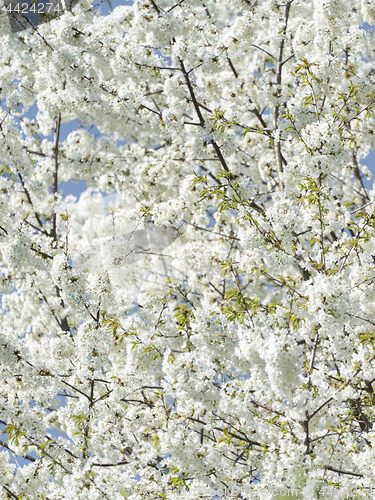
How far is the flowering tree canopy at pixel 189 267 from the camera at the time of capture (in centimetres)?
432

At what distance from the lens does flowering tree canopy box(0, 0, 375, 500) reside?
4.32 m

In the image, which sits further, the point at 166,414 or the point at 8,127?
the point at 8,127

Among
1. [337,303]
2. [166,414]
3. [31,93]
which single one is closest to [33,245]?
[166,414]

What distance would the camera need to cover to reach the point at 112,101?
7.30 m

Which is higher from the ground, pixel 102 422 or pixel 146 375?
pixel 146 375

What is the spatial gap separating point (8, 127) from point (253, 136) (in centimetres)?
465

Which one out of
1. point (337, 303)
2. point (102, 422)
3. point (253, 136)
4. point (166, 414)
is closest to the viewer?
point (337, 303)

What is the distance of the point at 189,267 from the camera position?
8.15 metres

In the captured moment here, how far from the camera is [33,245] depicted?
6.08 metres

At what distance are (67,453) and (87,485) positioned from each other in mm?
1017

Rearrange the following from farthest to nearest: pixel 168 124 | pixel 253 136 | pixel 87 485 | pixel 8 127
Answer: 1. pixel 253 136
2. pixel 8 127
3. pixel 168 124
4. pixel 87 485

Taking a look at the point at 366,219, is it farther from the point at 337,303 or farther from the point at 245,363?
the point at 245,363

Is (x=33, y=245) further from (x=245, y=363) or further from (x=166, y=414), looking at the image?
(x=245, y=363)

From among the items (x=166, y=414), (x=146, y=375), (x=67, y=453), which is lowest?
(x=67, y=453)
